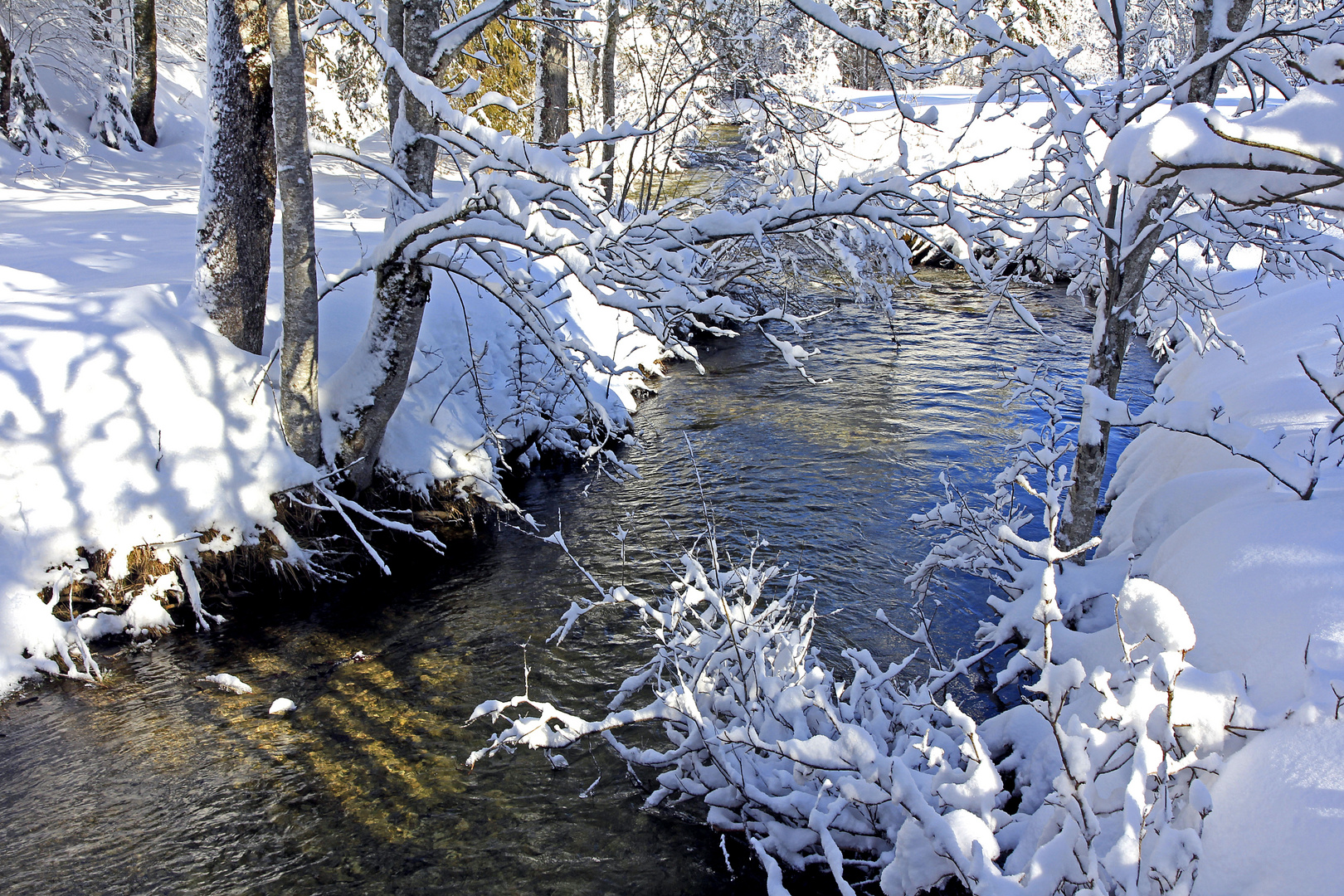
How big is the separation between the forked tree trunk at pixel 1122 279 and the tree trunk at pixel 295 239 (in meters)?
5.26

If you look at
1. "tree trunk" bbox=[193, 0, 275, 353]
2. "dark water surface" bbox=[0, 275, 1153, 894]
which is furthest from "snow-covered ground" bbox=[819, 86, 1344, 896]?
"tree trunk" bbox=[193, 0, 275, 353]

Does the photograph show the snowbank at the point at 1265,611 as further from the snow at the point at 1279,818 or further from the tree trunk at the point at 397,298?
the tree trunk at the point at 397,298

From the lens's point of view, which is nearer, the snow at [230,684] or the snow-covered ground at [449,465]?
the snow-covered ground at [449,465]

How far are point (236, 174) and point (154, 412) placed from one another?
6.36 feet

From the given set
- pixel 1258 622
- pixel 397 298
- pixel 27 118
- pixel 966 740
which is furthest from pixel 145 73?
pixel 1258 622

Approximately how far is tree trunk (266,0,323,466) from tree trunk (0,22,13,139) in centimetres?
1136

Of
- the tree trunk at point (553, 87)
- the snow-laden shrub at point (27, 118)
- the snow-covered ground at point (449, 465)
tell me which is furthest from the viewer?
the snow-laden shrub at point (27, 118)

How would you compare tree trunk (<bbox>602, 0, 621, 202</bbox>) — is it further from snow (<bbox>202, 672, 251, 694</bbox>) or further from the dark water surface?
snow (<bbox>202, 672, 251, 694</bbox>)

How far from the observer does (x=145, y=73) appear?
15.7m

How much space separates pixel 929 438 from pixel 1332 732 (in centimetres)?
701

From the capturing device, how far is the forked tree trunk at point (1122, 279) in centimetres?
454

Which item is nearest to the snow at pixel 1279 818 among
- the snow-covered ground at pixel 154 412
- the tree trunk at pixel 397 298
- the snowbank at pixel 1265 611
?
the snowbank at pixel 1265 611

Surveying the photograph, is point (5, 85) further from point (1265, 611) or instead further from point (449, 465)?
point (1265, 611)

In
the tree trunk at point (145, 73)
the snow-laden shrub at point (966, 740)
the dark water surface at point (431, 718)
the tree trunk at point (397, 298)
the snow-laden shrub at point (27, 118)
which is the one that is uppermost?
the tree trunk at point (145, 73)
